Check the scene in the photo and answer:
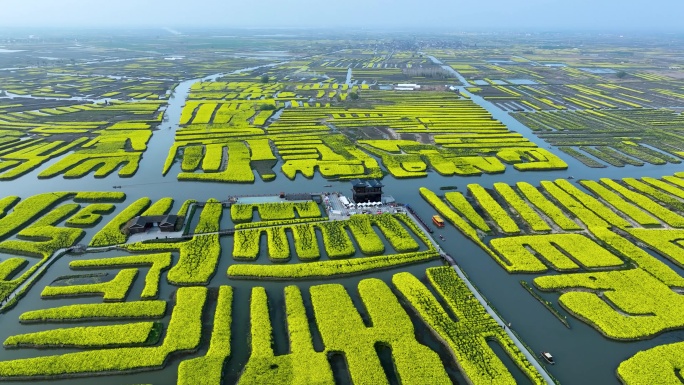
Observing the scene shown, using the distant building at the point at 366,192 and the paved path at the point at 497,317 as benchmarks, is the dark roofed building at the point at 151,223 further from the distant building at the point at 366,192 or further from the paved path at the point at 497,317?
the paved path at the point at 497,317

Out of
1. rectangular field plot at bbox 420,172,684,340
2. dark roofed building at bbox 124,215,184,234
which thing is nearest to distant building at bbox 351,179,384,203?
rectangular field plot at bbox 420,172,684,340

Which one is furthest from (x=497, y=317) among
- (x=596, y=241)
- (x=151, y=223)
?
(x=151, y=223)

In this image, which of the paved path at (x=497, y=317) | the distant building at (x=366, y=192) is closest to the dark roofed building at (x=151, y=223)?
the distant building at (x=366, y=192)

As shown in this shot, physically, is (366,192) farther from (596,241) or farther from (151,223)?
(596,241)

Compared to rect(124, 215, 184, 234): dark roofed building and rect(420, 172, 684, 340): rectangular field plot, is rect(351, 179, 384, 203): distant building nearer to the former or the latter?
rect(420, 172, 684, 340): rectangular field plot

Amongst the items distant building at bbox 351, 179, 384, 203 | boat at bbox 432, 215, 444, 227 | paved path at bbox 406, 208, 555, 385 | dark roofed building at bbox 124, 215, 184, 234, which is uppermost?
distant building at bbox 351, 179, 384, 203

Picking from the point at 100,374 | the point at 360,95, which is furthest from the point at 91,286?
the point at 360,95
